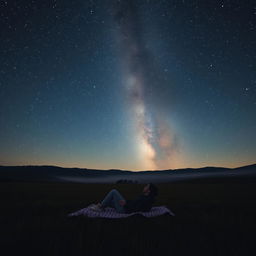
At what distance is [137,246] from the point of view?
3.66 meters

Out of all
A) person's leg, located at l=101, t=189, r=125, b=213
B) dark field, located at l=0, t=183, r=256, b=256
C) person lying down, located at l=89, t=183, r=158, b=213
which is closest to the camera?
dark field, located at l=0, t=183, r=256, b=256

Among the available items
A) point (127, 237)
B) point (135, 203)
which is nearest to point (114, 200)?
point (135, 203)

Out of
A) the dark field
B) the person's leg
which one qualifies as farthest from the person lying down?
the dark field

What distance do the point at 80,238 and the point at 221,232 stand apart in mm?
3024

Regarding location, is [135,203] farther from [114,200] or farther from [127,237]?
[127,237]

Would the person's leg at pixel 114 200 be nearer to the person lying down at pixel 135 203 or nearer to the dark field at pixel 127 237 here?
the person lying down at pixel 135 203

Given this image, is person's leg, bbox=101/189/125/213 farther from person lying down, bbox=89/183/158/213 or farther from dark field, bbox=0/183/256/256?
dark field, bbox=0/183/256/256

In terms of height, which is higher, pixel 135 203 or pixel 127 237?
pixel 135 203

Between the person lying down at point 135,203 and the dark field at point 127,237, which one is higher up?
the person lying down at point 135,203

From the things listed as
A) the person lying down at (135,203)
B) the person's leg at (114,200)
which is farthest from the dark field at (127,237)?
the person's leg at (114,200)

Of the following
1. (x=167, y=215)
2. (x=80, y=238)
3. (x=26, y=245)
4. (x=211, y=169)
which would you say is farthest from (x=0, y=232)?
(x=211, y=169)

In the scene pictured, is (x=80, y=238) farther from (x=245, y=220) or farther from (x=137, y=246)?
(x=245, y=220)

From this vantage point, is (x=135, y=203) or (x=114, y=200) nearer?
(x=135, y=203)

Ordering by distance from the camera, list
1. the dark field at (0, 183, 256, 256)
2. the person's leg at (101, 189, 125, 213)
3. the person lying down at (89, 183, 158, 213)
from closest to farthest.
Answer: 1. the dark field at (0, 183, 256, 256)
2. the person lying down at (89, 183, 158, 213)
3. the person's leg at (101, 189, 125, 213)
